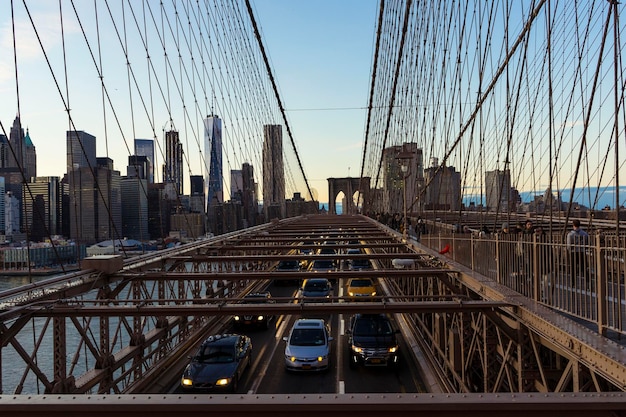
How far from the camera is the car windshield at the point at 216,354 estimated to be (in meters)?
12.8

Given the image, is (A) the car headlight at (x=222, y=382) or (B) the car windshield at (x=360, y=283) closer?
(A) the car headlight at (x=222, y=382)

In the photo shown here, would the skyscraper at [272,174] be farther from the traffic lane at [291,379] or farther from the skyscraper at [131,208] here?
the traffic lane at [291,379]

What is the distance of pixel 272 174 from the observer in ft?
181

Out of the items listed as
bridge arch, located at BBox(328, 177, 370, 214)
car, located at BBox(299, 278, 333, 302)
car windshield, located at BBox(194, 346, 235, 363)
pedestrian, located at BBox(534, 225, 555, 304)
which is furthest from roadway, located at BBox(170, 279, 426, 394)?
bridge arch, located at BBox(328, 177, 370, 214)

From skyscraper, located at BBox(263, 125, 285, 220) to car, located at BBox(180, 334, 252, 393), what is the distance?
3104 centimetres

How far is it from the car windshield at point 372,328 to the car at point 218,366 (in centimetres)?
335

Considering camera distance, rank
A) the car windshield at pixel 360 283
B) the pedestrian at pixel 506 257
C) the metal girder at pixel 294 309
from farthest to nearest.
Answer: the car windshield at pixel 360 283, the pedestrian at pixel 506 257, the metal girder at pixel 294 309

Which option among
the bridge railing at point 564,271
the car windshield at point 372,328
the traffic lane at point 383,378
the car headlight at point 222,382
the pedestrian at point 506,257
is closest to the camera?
the bridge railing at point 564,271

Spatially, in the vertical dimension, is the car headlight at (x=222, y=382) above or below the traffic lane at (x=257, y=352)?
above

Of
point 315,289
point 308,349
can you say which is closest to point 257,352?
point 308,349

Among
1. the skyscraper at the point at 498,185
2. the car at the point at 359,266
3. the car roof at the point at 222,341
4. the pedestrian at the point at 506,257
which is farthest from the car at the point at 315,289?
the pedestrian at the point at 506,257

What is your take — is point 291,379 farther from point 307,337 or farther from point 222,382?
point 222,382

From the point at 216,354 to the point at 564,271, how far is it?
927 cm
